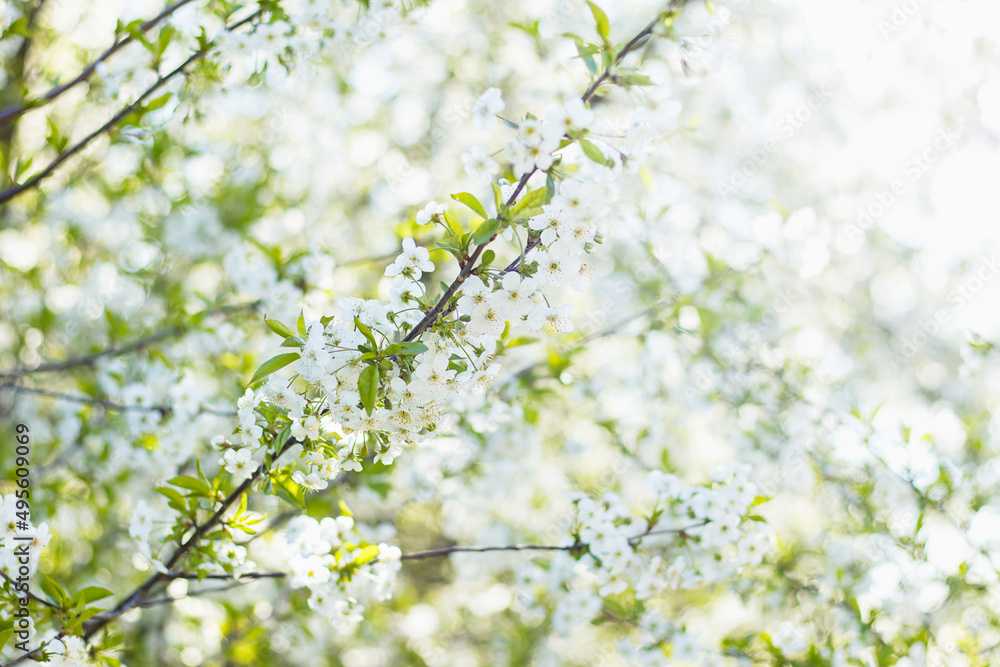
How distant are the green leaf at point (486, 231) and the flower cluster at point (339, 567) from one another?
1207 millimetres

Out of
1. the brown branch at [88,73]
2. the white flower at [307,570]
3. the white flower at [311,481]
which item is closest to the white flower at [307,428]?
the white flower at [311,481]

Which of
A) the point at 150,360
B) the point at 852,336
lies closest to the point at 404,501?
the point at 150,360

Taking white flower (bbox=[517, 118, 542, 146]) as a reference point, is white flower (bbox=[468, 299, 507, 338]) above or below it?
below

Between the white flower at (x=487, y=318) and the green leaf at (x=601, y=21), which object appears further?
the green leaf at (x=601, y=21)

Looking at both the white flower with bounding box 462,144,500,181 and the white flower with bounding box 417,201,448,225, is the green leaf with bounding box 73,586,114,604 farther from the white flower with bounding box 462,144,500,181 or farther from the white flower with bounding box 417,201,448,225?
the white flower with bounding box 462,144,500,181

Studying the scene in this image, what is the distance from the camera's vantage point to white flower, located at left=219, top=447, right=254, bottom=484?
174cm

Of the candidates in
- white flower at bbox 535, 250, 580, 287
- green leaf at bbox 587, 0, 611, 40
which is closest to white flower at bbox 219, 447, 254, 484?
white flower at bbox 535, 250, 580, 287

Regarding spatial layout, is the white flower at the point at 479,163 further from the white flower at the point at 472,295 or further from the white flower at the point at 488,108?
the white flower at the point at 472,295

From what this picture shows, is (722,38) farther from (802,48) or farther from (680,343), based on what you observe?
(802,48)

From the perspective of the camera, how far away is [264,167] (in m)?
5.02

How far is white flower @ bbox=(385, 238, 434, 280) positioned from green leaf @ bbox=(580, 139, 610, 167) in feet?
1.59

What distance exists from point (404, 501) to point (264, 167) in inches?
113

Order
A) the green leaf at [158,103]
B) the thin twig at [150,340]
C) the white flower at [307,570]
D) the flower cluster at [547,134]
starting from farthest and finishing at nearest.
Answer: the thin twig at [150,340] < the green leaf at [158,103] < the white flower at [307,570] < the flower cluster at [547,134]

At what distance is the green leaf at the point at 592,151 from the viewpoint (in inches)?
60.4
